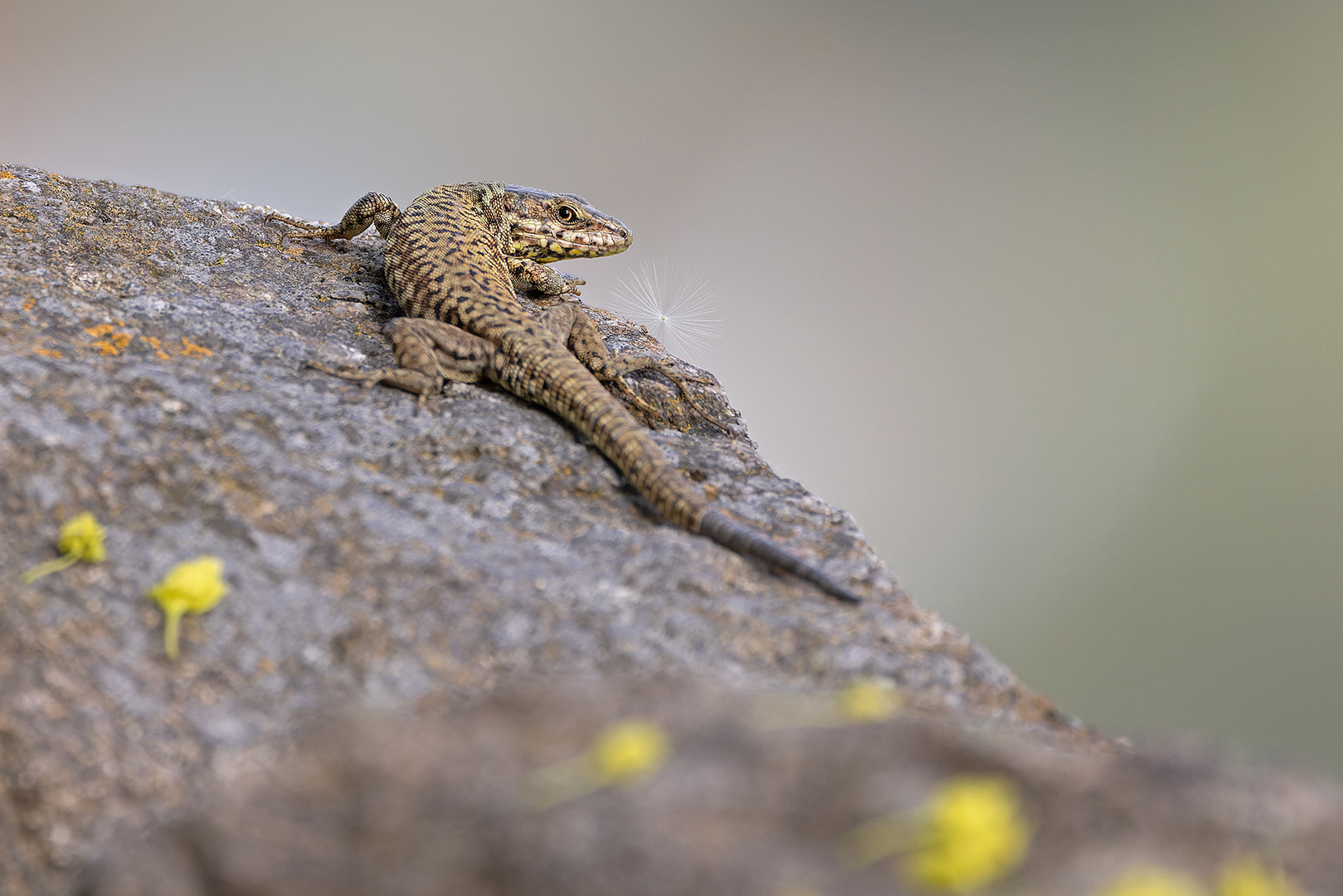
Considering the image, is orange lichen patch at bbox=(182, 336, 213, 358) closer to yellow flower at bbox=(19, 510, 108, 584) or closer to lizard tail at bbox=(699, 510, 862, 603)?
yellow flower at bbox=(19, 510, 108, 584)

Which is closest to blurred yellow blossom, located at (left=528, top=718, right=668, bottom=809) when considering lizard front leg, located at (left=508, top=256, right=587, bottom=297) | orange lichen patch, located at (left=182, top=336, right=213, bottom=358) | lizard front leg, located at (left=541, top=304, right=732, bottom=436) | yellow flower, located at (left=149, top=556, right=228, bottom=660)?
yellow flower, located at (left=149, top=556, right=228, bottom=660)

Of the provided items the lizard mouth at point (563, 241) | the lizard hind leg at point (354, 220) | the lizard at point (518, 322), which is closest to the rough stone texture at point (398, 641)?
the lizard at point (518, 322)

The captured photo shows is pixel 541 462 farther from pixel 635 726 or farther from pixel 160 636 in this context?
pixel 635 726

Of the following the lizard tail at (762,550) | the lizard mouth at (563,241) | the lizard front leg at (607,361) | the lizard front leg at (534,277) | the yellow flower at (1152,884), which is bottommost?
the yellow flower at (1152,884)

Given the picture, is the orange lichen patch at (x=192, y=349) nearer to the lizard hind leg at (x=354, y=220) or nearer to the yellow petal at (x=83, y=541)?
the yellow petal at (x=83, y=541)

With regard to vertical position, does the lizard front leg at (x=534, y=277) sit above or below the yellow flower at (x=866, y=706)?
above

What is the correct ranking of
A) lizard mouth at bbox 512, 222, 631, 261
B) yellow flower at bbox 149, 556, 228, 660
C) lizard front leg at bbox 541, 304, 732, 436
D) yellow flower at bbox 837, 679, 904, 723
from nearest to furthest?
yellow flower at bbox 837, 679, 904, 723 < yellow flower at bbox 149, 556, 228, 660 < lizard front leg at bbox 541, 304, 732, 436 < lizard mouth at bbox 512, 222, 631, 261

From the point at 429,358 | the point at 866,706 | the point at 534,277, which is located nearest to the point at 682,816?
the point at 866,706

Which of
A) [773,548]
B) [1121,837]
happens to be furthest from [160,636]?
[1121,837]
